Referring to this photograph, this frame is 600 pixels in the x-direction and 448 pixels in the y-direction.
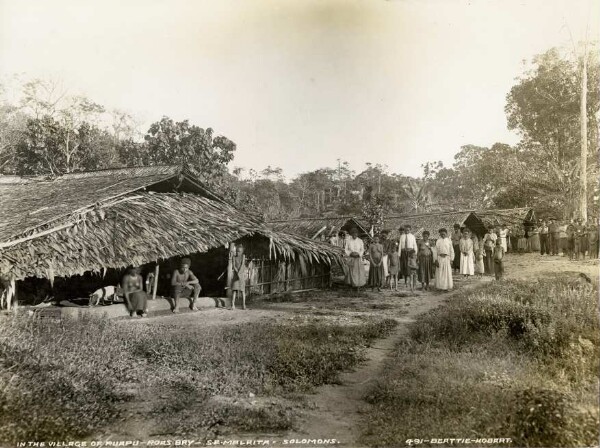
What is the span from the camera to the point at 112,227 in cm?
923

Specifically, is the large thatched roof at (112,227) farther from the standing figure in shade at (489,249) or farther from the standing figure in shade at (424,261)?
the standing figure in shade at (489,249)

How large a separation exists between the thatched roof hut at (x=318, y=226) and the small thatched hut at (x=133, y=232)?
4.38m

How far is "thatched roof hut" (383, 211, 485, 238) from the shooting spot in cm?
2247

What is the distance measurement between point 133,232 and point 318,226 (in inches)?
446

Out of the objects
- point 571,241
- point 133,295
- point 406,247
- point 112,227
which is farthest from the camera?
A: point 571,241

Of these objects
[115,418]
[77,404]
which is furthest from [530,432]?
[77,404]

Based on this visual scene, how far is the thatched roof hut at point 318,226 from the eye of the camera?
A: 19.7m

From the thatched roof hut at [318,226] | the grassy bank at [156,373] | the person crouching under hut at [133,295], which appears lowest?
the grassy bank at [156,373]

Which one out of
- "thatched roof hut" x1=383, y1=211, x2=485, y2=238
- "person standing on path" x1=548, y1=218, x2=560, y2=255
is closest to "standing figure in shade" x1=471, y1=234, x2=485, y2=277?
"person standing on path" x1=548, y1=218, x2=560, y2=255

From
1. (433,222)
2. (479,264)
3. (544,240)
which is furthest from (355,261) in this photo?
(433,222)

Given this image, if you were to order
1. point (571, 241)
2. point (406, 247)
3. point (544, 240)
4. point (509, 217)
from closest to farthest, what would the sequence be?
point (406, 247), point (571, 241), point (544, 240), point (509, 217)

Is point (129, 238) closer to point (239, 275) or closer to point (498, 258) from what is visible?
point (239, 275)

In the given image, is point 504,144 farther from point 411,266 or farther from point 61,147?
point 61,147

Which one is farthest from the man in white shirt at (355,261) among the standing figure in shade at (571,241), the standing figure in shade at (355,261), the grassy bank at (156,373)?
the standing figure in shade at (571,241)
